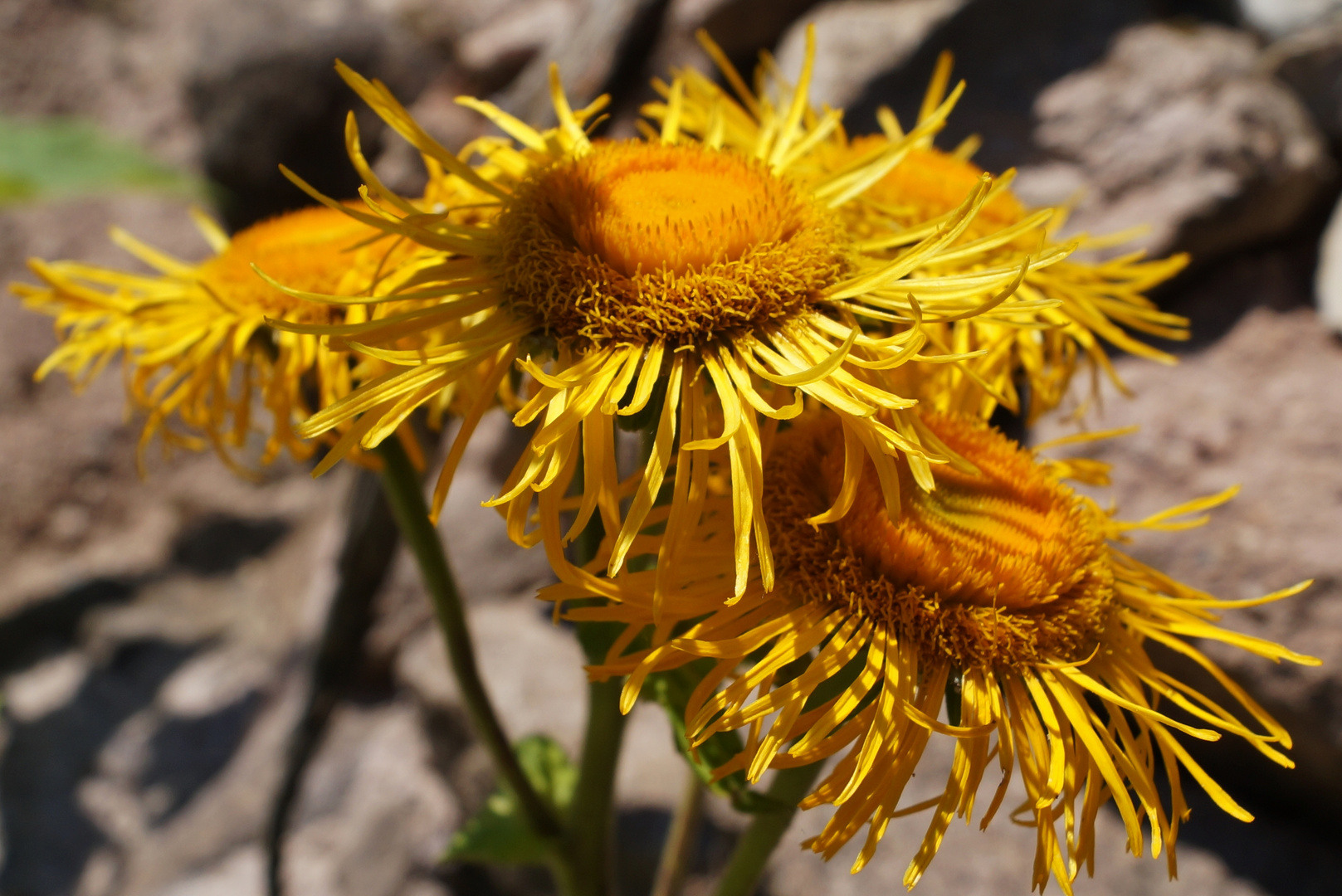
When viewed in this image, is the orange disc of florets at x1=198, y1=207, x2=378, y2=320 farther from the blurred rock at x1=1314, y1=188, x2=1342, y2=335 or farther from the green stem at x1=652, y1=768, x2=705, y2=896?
the blurred rock at x1=1314, y1=188, x2=1342, y2=335

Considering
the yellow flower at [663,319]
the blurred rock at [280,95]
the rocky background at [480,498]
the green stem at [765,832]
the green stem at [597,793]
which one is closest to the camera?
the yellow flower at [663,319]

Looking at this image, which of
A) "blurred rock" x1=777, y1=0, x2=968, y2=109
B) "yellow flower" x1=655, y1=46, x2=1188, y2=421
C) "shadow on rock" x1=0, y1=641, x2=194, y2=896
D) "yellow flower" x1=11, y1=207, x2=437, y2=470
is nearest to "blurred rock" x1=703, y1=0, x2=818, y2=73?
"blurred rock" x1=777, y1=0, x2=968, y2=109

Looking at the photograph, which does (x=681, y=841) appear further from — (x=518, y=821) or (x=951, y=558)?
(x=951, y=558)

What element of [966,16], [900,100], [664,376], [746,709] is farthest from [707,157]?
[966,16]

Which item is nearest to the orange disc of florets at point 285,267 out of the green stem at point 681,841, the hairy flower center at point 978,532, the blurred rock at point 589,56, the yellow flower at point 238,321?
the yellow flower at point 238,321

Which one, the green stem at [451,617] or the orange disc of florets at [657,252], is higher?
the orange disc of florets at [657,252]

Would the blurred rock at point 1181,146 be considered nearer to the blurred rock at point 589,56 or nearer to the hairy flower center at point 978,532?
the blurred rock at point 589,56

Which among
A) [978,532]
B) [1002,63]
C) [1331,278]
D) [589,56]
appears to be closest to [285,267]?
[978,532]
